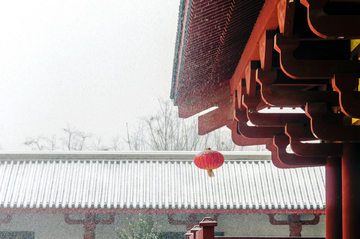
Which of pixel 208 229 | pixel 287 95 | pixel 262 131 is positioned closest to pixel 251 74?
pixel 287 95

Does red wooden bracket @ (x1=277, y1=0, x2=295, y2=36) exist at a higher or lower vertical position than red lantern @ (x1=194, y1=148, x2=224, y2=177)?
higher

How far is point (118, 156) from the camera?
9828mm

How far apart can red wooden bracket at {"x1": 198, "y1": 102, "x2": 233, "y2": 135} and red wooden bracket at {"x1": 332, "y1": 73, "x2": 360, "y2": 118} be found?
8.34 feet

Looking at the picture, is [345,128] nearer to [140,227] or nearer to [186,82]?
[186,82]

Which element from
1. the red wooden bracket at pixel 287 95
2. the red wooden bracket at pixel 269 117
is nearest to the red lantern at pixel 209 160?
the red wooden bracket at pixel 269 117

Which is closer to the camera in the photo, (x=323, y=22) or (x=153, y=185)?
(x=323, y=22)

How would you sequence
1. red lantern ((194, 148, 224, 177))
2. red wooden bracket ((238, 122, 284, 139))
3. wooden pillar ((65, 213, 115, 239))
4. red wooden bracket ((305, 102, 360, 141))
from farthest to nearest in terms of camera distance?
wooden pillar ((65, 213, 115, 239)) < red lantern ((194, 148, 224, 177)) < red wooden bracket ((238, 122, 284, 139)) < red wooden bracket ((305, 102, 360, 141))

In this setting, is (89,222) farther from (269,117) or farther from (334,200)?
(334,200)

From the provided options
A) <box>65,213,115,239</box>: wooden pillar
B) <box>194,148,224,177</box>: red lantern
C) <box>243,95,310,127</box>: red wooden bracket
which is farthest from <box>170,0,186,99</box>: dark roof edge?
<box>65,213,115,239</box>: wooden pillar

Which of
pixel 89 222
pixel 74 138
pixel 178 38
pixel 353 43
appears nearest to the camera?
pixel 353 43

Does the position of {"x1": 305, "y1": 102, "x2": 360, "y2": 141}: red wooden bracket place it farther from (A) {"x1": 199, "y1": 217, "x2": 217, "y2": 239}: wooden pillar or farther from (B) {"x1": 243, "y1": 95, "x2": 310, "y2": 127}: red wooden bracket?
(A) {"x1": 199, "y1": 217, "x2": 217, "y2": 239}: wooden pillar

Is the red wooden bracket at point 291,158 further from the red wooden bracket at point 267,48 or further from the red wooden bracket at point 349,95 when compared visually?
the red wooden bracket at point 349,95

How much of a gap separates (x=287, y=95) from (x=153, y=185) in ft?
21.4

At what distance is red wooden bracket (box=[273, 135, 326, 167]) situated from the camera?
11.9 ft
